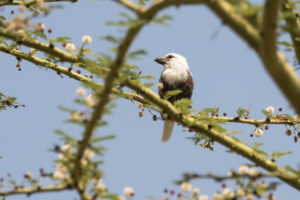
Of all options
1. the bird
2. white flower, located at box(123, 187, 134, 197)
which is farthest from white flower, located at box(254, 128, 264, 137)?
white flower, located at box(123, 187, 134, 197)

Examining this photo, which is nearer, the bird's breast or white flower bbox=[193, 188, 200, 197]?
white flower bbox=[193, 188, 200, 197]

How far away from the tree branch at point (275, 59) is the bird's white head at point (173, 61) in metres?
5.90

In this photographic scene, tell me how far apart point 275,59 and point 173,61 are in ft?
20.5

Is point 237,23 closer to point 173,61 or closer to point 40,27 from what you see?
point 40,27

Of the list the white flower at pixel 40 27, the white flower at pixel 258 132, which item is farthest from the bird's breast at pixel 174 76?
the white flower at pixel 40 27

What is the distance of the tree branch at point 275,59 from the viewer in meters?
2.21

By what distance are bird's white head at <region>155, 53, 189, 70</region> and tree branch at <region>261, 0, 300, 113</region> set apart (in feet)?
19.4

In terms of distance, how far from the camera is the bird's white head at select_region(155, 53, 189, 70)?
8.31 meters

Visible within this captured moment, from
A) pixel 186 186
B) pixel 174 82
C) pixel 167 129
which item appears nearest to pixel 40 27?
pixel 186 186

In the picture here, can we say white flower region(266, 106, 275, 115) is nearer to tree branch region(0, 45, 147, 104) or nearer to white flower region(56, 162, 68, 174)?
tree branch region(0, 45, 147, 104)

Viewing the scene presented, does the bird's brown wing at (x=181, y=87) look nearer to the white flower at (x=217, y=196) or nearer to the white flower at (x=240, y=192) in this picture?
the white flower at (x=217, y=196)

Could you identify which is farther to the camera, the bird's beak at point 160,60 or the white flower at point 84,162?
the bird's beak at point 160,60

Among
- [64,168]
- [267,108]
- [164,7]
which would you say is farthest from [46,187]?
[267,108]

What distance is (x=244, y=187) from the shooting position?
9.37ft
